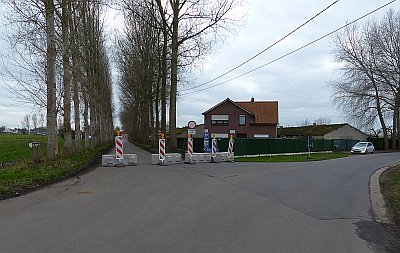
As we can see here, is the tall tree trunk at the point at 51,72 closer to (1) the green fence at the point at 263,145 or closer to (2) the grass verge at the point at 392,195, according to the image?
(2) the grass verge at the point at 392,195

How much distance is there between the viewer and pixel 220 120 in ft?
191

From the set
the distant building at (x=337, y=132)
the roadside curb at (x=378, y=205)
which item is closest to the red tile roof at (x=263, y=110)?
the distant building at (x=337, y=132)

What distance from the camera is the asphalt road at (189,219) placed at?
5.60 m

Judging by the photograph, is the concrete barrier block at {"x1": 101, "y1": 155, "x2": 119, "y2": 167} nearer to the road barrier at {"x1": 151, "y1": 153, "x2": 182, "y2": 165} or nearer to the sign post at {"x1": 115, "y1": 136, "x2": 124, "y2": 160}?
the sign post at {"x1": 115, "y1": 136, "x2": 124, "y2": 160}

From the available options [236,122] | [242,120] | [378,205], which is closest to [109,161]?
[378,205]

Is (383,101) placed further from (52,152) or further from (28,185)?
(28,185)

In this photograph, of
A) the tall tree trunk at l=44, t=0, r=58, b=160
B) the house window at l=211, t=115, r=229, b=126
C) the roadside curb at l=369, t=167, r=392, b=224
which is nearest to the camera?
the roadside curb at l=369, t=167, r=392, b=224

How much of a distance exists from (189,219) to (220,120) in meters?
51.3

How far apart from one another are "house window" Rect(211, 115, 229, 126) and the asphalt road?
46.1 metres

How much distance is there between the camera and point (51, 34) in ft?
58.1

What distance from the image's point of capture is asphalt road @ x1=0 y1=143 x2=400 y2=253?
5598 millimetres

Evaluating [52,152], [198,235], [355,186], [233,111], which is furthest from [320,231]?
[233,111]

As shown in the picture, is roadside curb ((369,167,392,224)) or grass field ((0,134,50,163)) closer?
roadside curb ((369,167,392,224))

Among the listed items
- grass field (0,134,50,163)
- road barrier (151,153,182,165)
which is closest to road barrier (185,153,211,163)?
road barrier (151,153,182,165)
